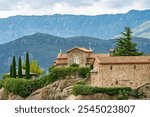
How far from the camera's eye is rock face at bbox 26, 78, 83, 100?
66.6m

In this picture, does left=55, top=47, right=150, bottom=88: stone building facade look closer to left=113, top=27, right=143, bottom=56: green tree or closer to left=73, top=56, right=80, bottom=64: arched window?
left=113, top=27, right=143, bottom=56: green tree

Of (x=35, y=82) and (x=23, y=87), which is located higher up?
(x=35, y=82)

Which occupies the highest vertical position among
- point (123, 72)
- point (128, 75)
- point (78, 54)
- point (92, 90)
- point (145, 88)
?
point (78, 54)

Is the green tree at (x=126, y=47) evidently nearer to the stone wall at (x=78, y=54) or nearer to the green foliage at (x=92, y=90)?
the stone wall at (x=78, y=54)

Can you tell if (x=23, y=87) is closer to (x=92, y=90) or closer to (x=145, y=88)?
(x=92, y=90)

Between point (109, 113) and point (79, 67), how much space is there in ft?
180

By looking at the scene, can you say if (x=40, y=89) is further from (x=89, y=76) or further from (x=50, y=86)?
(x=89, y=76)

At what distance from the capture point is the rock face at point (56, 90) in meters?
66.6

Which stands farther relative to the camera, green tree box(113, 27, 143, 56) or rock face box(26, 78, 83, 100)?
green tree box(113, 27, 143, 56)

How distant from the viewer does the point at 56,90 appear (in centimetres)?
→ 6769

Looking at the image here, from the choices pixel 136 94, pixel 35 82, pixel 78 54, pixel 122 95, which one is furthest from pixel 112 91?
pixel 78 54

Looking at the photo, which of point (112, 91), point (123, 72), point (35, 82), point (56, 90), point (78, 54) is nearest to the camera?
point (112, 91)

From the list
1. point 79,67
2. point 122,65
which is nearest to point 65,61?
point 79,67

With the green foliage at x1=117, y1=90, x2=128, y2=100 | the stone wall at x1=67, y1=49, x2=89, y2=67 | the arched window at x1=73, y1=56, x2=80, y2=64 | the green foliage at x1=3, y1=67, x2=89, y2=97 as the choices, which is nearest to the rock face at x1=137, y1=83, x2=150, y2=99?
the green foliage at x1=117, y1=90, x2=128, y2=100
